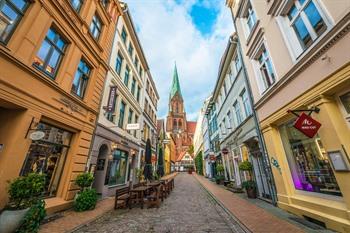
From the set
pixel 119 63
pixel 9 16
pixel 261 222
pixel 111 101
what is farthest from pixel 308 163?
pixel 119 63

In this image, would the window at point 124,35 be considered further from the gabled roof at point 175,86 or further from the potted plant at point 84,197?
the gabled roof at point 175,86

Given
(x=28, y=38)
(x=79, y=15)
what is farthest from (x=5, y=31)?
(x=79, y=15)

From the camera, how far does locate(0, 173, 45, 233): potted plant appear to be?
145 inches

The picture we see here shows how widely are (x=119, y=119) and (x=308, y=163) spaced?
11.6 metres

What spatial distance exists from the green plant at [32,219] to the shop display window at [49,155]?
205 centimetres

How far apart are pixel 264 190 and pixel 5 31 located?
13048mm

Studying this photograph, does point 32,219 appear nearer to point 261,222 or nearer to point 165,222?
point 165,222

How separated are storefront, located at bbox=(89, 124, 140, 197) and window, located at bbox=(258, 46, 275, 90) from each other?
934 centimetres

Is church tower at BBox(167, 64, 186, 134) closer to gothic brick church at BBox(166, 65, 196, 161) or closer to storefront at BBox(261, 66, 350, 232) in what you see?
gothic brick church at BBox(166, 65, 196, 161)

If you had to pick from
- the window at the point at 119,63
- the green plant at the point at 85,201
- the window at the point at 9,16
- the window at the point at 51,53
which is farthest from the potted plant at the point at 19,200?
the window at the point at 119,63

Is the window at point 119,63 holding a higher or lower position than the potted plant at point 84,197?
higher

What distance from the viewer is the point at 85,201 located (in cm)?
668

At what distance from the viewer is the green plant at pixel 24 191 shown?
158 inches

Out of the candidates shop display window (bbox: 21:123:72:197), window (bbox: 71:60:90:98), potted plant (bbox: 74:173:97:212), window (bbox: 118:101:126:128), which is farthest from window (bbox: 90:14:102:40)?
potted plant (bbox: 74:173:97:212)
